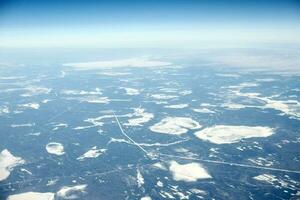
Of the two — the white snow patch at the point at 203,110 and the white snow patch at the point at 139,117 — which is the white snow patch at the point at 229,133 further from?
the white snow patch at the point at 139,117

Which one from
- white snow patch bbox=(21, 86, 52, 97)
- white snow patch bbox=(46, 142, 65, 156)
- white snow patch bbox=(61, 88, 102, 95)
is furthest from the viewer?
white snow patch bbox=(21, 86, 52, 97)

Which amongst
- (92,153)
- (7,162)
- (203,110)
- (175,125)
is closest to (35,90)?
(203,110)

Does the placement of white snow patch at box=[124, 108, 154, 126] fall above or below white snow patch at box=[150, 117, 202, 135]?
below

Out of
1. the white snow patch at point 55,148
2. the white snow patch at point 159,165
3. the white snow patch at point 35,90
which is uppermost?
the white snow patch at point 159,165

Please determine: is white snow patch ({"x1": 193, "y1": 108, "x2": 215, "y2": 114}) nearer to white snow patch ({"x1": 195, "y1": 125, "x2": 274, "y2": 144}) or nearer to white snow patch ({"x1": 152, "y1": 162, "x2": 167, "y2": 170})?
white snow patch ({"x1": 195, "y1": 125, "x2": 274, "y2": 144})

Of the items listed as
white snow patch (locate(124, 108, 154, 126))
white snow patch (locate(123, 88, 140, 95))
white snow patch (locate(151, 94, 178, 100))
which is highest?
white snow patch (locate(124, 108, 154, 126))

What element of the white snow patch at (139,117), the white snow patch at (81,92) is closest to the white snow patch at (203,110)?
the white snow patch at (139,117)

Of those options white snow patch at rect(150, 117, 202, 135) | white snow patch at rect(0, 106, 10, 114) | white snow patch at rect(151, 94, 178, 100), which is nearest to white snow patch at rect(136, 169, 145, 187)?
white snow patch at rect(150, 117, 202, 135)
